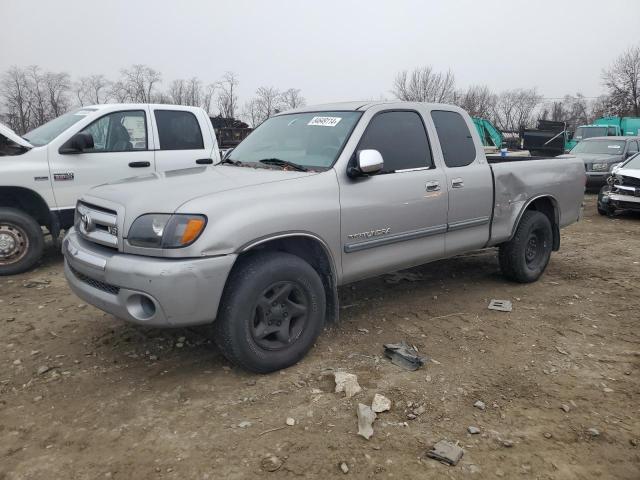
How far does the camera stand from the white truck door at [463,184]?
444 cm

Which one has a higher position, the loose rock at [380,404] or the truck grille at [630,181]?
the truck grille at [630,181]

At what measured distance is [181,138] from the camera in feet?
22.5

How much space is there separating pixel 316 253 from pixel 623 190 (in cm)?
892

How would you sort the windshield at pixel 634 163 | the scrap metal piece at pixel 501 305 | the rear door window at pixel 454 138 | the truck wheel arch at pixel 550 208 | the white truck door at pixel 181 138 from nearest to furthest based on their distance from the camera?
the rear door window at pixel 454 138
the scrap metal piece at pixel 501 305
the truck wheel arch at pixel 550 208
the white truck door at pixel 181 138
the windshield at pixel 634 163

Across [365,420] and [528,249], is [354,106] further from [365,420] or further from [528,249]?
[528,249]

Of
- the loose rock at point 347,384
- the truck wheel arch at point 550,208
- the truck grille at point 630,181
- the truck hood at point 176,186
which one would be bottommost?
the loose rock at point 347,384

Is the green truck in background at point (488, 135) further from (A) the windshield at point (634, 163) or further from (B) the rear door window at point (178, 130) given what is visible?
(B) the rear door window at point (178, 130)

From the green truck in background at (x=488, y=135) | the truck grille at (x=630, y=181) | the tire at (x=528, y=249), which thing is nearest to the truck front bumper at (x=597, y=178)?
the truck grille at (x=630, y=181)

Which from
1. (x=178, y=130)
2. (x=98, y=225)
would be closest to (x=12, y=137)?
(x=178, y=130)

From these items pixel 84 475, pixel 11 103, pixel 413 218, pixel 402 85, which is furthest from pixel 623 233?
pixel 11 103

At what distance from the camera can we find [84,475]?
2406 mm

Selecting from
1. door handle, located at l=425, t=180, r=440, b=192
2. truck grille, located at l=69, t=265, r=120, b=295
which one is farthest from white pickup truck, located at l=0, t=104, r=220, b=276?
door handle, located at l=425, t=180, r=440, b=192

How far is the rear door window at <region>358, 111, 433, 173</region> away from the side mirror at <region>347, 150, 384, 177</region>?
11.2 inches

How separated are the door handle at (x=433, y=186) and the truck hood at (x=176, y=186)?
3.70 ft
